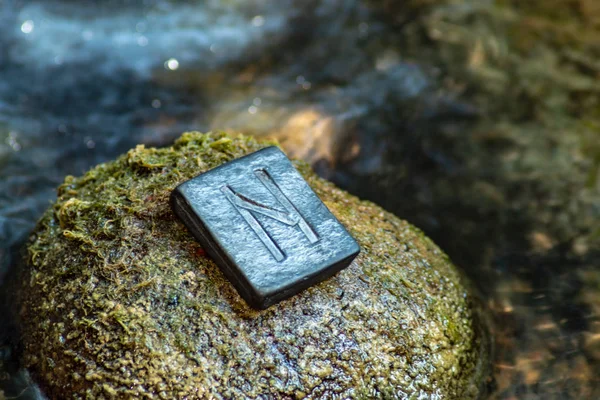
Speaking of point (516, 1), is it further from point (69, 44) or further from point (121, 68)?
point (69, 44)

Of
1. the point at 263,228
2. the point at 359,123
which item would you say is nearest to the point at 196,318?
the point at 263,228

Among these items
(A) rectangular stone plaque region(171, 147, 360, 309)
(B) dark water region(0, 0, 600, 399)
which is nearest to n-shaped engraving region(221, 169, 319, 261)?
(A) rectangular stone plaque region(171, 147, 360, 309)

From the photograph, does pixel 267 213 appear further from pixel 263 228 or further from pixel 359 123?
pixel 359 123

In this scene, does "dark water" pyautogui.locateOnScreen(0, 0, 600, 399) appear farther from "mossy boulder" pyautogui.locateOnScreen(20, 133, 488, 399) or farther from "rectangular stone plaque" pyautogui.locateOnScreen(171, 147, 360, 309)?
"rectangular stone plaque" pyautogui.locateOnScreen(171, 147, 360, 309)

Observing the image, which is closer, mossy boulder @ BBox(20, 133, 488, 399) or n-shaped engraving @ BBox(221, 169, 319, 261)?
mossy boulder @ BBox(20, 133, 488, 399)

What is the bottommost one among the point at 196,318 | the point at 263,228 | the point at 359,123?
the point at 359,123

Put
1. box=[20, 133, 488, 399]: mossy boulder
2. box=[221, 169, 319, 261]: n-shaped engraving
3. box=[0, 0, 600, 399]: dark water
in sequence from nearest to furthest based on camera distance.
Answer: box=[20, 133, 488, 399]: mossy boulder, box=[221, 169, 319, 261]: n-shaped engraving, box=[0, 0, 600, 399]: dark water

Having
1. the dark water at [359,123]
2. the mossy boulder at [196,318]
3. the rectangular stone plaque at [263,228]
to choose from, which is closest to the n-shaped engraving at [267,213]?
the rectangular stone plaque at [263,228]
